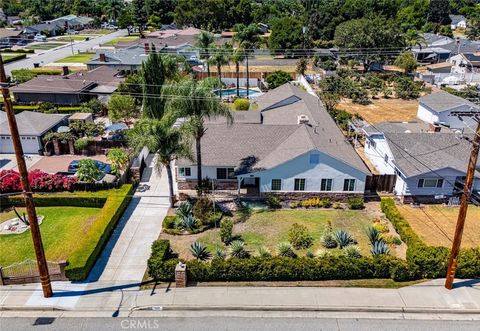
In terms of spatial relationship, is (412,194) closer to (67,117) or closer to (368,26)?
(67,117)

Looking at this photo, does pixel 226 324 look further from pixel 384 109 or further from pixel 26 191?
pixel 384 109

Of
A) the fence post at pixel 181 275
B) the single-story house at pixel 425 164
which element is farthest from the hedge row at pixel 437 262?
the fence post at pixel 181 275

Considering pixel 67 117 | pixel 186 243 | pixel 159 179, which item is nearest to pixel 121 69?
pixel 67 117

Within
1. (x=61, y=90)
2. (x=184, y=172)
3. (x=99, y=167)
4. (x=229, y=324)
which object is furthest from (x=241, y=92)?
(x=229, y=324)

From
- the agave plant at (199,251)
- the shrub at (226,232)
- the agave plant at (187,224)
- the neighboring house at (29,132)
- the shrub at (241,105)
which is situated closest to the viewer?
the agave plant at (199,251)

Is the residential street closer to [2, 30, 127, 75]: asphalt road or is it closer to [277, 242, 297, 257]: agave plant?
[277, 242, 297, 257]: agave plant

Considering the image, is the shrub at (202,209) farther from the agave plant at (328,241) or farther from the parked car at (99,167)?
the parked car at (99,167)
